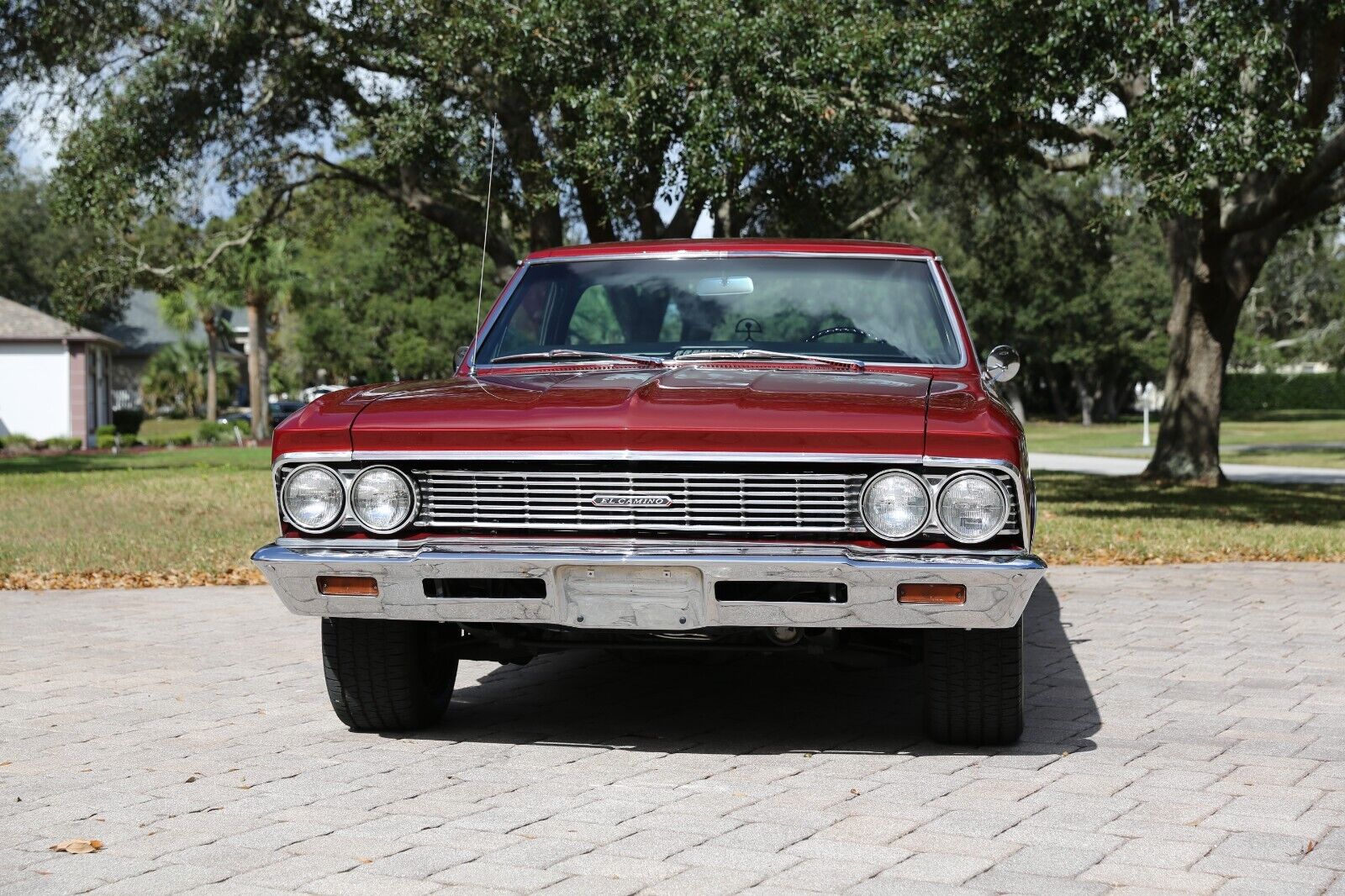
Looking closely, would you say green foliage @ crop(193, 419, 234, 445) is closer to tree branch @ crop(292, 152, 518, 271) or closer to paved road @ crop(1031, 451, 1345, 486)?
tree branch @ crop(292, 152, 518, 271)

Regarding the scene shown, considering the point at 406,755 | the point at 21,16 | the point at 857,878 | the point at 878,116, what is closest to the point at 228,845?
the point at 406,755

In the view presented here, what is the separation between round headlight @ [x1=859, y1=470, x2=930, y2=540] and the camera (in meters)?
4.50

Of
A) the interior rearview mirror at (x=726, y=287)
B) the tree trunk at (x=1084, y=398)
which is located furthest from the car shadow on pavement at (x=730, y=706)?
the tree trunk at (x=1084, y=398)

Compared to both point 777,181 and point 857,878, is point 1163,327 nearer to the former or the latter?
point 777,181

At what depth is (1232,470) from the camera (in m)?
24.3

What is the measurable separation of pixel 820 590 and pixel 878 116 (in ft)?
38.6

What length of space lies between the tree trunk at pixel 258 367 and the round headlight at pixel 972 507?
44.5 m

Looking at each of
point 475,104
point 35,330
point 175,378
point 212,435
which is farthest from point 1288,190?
point 175,378

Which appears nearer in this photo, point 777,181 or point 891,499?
point 891,499

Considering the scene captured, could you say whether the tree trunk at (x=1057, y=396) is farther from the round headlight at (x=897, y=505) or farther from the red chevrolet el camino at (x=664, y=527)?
the round headlight at (x=897, y=505)

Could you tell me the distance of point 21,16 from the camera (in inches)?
745

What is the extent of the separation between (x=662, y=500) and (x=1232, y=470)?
21.6 meters

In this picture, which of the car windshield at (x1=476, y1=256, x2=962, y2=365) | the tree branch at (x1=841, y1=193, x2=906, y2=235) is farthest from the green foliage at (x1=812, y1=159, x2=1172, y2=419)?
the car windshield at (x1=476, y1=256, x2=962, y2=365)

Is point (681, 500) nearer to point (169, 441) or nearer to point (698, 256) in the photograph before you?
point (698, 256)
